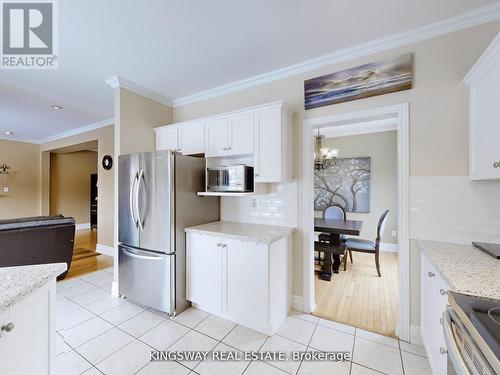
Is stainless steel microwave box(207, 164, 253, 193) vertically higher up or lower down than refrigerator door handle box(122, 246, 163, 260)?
higher up

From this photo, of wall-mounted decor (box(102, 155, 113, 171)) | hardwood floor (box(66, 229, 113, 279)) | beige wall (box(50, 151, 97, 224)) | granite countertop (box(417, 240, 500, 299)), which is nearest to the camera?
granite countertop (box(417, 240, 500, 299))

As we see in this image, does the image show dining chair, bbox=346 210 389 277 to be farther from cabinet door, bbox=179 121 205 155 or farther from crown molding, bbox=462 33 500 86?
cabinet door, bbox=179 121 205 155

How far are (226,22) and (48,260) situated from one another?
3455mm

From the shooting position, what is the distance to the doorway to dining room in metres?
1.95

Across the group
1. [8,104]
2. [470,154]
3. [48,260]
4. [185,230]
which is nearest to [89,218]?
[8,104]

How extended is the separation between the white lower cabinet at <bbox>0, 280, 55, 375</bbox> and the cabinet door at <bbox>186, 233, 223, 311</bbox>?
1.29m

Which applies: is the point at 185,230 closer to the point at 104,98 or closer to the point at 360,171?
the point at 104,98

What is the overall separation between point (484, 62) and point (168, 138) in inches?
119

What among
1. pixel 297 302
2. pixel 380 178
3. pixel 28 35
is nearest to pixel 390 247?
pixel 380 178

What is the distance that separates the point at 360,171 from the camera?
4684mm

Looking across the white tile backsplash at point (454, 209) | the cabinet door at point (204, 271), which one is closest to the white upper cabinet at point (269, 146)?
the cabinet door at point (204, 271)

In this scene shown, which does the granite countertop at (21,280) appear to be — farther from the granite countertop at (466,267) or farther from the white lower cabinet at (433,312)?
the white lower cabinet at (433,312)

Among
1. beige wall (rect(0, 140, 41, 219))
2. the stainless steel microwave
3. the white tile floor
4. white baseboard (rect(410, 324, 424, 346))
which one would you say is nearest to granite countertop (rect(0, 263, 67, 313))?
the white tile floor

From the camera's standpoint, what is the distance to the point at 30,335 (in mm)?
917
